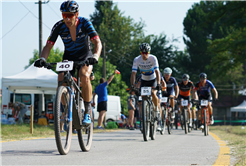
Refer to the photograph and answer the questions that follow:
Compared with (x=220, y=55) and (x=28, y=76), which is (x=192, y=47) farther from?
(x=28, y=76)

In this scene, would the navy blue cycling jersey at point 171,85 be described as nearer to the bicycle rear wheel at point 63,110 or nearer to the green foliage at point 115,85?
the bicycle rear wheel at point 63,110

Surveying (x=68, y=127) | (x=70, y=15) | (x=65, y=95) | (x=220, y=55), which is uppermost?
(x=220, y=55)

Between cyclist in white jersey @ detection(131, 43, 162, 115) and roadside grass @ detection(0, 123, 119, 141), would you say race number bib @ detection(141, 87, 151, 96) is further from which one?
roadside grass @ detection(0, 123, 119, 141)

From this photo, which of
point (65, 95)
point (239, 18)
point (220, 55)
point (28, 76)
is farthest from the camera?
Answer: point (220, 55)

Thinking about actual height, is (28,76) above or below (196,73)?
below

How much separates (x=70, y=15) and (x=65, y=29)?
11.2 inches

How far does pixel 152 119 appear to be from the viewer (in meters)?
9.53

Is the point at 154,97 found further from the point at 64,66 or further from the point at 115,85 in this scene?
the point at 115,85

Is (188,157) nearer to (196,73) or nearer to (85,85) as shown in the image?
(85,85)

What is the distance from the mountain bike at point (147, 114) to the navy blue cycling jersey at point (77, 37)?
10.5 ft

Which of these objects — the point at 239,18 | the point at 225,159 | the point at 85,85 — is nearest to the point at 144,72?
the point at 85,85

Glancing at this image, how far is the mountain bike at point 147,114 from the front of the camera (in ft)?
29.1

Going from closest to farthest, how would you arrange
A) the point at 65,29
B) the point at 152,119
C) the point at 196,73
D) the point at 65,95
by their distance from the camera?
the point at 65,95 < the point at 65,29 < the point at 152,119 < the point at 196,73

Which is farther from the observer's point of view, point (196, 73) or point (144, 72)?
point (196, 73)
